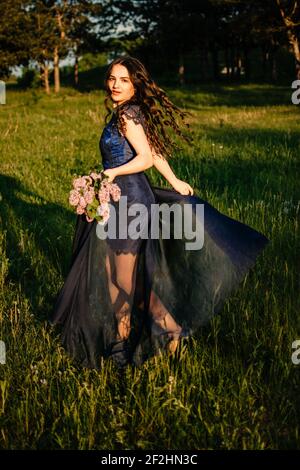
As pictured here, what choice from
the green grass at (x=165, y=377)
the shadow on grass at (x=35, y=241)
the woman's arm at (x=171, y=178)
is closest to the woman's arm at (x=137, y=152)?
the woman's arm at (x=171, y=178)

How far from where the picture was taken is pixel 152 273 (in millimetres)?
3461

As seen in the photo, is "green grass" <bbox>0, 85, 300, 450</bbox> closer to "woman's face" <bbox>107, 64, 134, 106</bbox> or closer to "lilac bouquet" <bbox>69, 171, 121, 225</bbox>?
"lilac bouquet" <bbox>69, 171, 121, 225</bbox>

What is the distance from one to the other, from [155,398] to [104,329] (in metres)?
0.75

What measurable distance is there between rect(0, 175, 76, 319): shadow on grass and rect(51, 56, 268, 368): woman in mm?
959

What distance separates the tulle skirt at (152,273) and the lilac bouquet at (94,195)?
0.63ft

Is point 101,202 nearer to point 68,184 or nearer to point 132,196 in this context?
point 132,196

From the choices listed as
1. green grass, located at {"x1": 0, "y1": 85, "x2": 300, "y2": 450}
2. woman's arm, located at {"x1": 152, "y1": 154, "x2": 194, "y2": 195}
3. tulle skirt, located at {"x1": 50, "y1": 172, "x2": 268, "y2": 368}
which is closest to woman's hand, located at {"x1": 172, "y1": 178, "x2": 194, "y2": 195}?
woman's arm, located at {"x1": 152, "y1": 154, "x2": 194, "y2": 195}

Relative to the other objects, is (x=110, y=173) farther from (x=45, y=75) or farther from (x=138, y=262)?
(x=45, y=75)

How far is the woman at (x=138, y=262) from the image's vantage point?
3430 mm

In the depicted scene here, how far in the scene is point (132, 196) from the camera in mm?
3537

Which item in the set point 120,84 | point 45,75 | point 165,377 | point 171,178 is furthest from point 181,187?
point 45,75

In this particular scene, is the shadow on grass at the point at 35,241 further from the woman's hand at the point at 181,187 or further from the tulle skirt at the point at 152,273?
the woman's hand at the point at 181,187

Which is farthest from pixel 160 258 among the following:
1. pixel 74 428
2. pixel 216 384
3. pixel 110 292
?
pixel 74 428

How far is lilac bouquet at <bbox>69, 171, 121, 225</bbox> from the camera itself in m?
3.21
